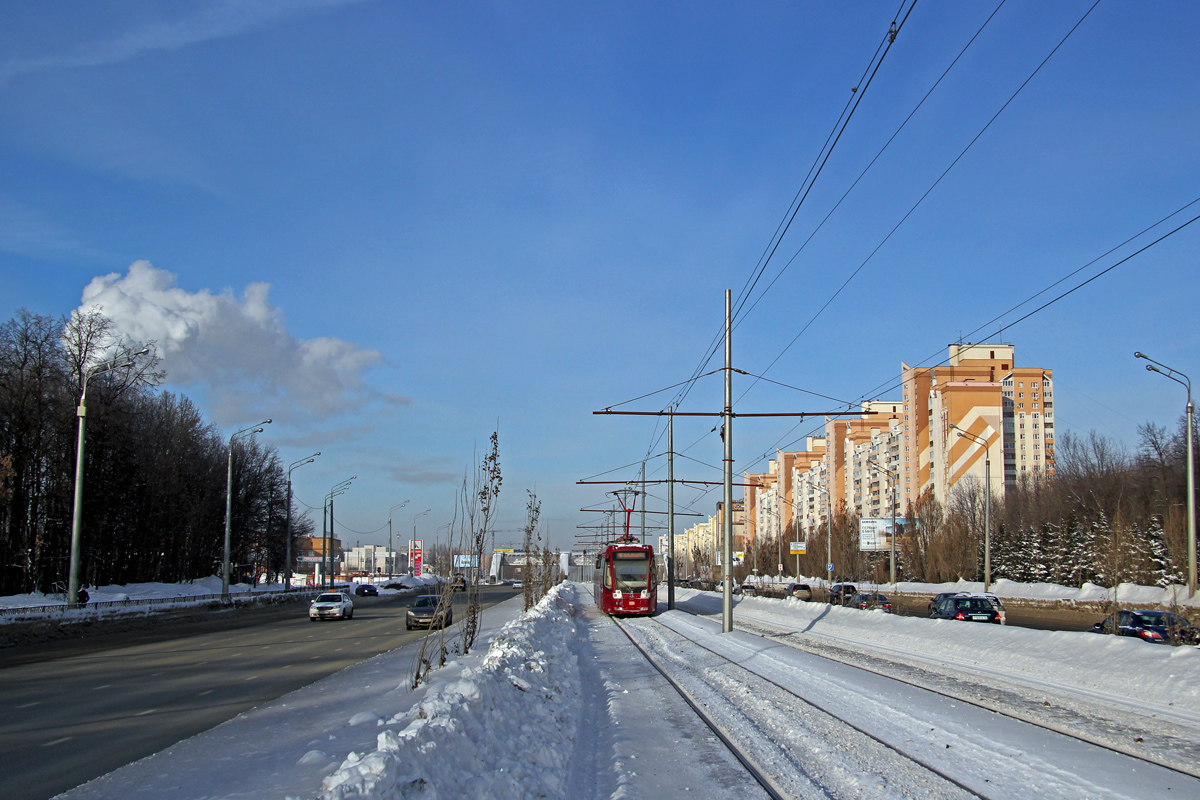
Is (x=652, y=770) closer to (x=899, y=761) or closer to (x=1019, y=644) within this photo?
(x=899, y=761)

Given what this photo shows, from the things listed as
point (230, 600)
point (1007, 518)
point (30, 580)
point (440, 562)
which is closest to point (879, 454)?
point (1007, 518)

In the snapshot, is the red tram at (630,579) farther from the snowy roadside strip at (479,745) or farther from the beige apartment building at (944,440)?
the beige apartment building at (944,440)

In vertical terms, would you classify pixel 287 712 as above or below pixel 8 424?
below

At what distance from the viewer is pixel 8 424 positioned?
44.0 m

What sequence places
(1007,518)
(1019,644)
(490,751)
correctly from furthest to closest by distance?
(1007,518) → (1019,644) → (490,751)

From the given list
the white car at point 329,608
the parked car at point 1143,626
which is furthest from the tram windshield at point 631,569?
the parked car at point 1143,626

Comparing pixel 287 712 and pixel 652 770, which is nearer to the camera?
pixel 652 770

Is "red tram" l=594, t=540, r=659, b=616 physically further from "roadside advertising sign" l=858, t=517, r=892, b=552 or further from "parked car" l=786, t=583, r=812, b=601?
"roadside advertising sign" l=858, t=517, r=892, b=552

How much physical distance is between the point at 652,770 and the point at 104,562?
59.0 metres

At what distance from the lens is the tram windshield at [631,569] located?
39.4 meters

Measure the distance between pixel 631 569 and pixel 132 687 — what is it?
85.1ft

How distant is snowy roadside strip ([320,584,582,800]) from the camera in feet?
18.0

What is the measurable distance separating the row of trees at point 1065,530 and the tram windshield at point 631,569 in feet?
61.9

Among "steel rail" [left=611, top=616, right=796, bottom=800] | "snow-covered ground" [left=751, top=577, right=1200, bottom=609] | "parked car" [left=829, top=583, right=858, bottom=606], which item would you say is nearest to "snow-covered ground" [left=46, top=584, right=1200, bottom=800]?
"steel rail" [left=611, top=616, right=796, bottom=800]
